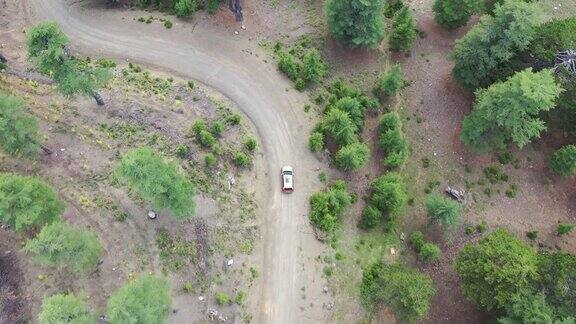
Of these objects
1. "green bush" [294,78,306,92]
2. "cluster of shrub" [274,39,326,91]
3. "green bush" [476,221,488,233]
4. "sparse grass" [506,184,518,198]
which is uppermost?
"cluster of shrub" [274,39,326,91]

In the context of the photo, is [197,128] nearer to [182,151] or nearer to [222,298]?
[182,151]

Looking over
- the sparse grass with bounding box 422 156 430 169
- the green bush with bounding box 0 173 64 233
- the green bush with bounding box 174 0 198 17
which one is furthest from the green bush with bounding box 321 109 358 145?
the green bush with bounding box 0 173 64 233

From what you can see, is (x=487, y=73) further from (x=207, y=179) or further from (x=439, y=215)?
(x=207, y=179)

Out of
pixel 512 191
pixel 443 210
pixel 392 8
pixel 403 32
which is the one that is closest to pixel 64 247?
pixel 443 210

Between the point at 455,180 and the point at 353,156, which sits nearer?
the point at 353,156

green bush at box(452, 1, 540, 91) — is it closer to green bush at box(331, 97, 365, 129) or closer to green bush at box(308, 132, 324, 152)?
green bush at box(331, 97, 365, 129)
